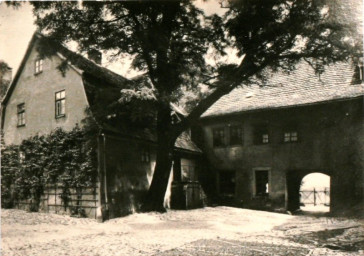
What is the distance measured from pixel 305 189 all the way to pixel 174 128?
15331 mm

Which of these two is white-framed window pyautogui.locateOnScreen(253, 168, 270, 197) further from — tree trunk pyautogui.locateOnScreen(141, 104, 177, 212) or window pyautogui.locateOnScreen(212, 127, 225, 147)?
tree trunk pyautogui.locateOnScreen(141, 104, 177, 212)

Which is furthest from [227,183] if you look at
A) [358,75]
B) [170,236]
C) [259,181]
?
[170,236]

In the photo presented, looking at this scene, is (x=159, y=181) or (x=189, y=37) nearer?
(x=189, y=37)

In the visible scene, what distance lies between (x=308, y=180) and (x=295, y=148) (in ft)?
30.9

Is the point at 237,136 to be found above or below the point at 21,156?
above

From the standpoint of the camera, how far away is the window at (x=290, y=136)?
20.1 m

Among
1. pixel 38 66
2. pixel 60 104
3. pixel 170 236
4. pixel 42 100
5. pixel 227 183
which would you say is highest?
pixel 38 66

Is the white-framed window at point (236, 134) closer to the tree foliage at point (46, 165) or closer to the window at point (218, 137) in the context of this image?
the window at point (218, 137)

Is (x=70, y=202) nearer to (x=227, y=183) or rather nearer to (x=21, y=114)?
(x=21, y=114)

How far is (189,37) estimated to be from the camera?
15797 mm

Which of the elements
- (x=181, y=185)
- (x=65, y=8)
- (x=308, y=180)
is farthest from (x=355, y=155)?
(x=65, y=8)

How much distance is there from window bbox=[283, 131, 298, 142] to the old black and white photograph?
23 centimetres

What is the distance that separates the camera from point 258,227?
46.1 ft

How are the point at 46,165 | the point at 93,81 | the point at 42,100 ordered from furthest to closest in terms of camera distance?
the point at 42,100 < the point at 93,81 < the point at 46,165
